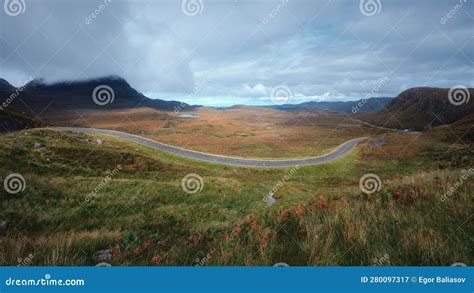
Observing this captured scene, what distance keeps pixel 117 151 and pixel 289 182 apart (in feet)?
20.8

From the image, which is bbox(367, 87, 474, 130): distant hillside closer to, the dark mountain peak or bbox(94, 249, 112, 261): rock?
bbox(94, 249, 112, 261): rock

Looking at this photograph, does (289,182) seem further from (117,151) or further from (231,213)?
(117,151)

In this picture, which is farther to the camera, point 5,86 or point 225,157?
point 225,157

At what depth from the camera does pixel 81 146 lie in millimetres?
10109

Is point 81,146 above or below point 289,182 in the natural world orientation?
below

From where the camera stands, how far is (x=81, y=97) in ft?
30.8

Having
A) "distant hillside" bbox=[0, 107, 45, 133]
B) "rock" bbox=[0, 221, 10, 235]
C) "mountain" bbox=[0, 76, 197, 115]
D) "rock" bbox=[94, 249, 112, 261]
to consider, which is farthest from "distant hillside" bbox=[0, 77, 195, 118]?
"rock" bbox=[94, 249, 112, 261]

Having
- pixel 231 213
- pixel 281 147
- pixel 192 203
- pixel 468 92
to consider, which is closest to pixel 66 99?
pixel 192 203

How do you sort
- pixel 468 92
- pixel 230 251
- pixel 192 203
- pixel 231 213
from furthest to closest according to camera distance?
pixel 192 203, pixel 231 213, pixel 468 92, pixel 230 251

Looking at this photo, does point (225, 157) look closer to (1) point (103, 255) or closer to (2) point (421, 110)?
(1) point (103, 255)

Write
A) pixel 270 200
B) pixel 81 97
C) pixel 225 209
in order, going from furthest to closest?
pixel 81 97
pixel 225 209
pixel 270 200

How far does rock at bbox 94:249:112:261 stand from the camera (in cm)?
466

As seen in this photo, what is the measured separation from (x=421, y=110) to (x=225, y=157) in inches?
271

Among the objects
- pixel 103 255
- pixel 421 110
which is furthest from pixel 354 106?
pixel 103 255
